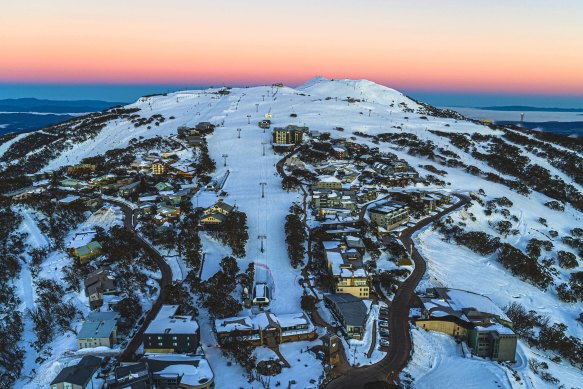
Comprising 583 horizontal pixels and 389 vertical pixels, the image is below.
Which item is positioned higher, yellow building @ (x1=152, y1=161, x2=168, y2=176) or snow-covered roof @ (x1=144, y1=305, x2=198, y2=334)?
yellow building @ (x1=152, y1=161, x2=168, y2=176)

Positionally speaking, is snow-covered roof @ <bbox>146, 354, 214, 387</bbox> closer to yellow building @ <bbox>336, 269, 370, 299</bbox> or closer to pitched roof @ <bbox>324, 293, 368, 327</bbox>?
pitched roof @ <bbox>324, 293, 368, 327</bbox>

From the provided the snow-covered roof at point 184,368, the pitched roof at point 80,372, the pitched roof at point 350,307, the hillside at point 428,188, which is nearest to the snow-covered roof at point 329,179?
the hillside at point 428,188

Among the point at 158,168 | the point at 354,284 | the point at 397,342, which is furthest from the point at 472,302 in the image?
the point at 158,168

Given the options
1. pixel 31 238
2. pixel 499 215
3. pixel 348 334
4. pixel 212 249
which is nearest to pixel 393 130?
pixel 499 215

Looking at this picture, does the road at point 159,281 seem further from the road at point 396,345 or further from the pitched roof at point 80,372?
the road at point 396,345

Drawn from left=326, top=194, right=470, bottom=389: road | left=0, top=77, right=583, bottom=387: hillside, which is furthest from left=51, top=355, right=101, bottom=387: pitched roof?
left=326, top=194, right=470, bottom=389: road

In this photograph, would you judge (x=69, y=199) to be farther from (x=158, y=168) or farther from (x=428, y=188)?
(x=428, y=188)

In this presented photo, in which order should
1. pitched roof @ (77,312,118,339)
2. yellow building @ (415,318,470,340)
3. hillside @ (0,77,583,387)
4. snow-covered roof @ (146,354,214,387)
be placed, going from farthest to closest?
hillside @ (0,77,583,387) → yellow building @ (415,318,470,340) → pitched roof @ (77,312,118,339) → snow-covered roof @ (146,354,214,387)
